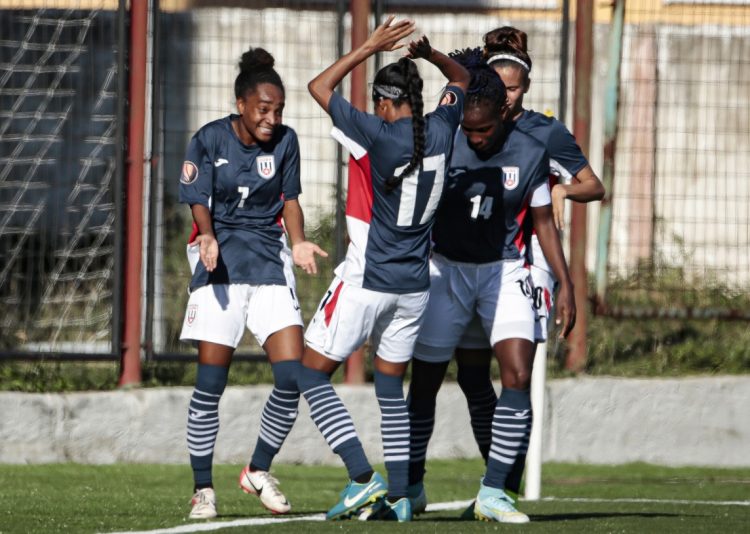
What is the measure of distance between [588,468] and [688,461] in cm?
74

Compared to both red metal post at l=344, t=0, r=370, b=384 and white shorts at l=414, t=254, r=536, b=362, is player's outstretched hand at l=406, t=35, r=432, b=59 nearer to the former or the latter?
white shorts at l=414, t=254, r=536, b=362

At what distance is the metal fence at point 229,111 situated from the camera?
427 inches

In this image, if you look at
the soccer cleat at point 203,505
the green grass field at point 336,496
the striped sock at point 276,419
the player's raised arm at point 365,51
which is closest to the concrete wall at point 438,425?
the green grass field at point 336,496

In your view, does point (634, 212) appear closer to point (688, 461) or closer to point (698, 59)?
point (698, 59)

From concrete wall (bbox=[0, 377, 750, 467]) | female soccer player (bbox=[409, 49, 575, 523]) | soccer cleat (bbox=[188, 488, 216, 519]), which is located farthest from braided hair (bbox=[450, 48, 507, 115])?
concrete wall (bbox=[0, 377, 750, 467])

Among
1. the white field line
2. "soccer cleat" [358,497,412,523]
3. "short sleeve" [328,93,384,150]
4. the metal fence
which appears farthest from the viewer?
the metal fence

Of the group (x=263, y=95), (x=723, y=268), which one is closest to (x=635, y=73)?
(x=723, y=268)

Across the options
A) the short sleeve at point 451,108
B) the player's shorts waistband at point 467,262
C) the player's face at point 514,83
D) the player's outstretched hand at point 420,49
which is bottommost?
the player's shorts waistband at point 467,262

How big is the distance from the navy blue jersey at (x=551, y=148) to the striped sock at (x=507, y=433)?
70cm

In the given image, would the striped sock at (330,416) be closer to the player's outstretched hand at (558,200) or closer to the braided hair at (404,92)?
the braided hair at (404,92)

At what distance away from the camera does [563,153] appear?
741 cm

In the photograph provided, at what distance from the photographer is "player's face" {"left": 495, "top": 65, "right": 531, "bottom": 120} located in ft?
24.0

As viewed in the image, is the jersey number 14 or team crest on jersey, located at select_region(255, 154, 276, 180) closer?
the jersey number 14

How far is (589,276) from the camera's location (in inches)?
451
